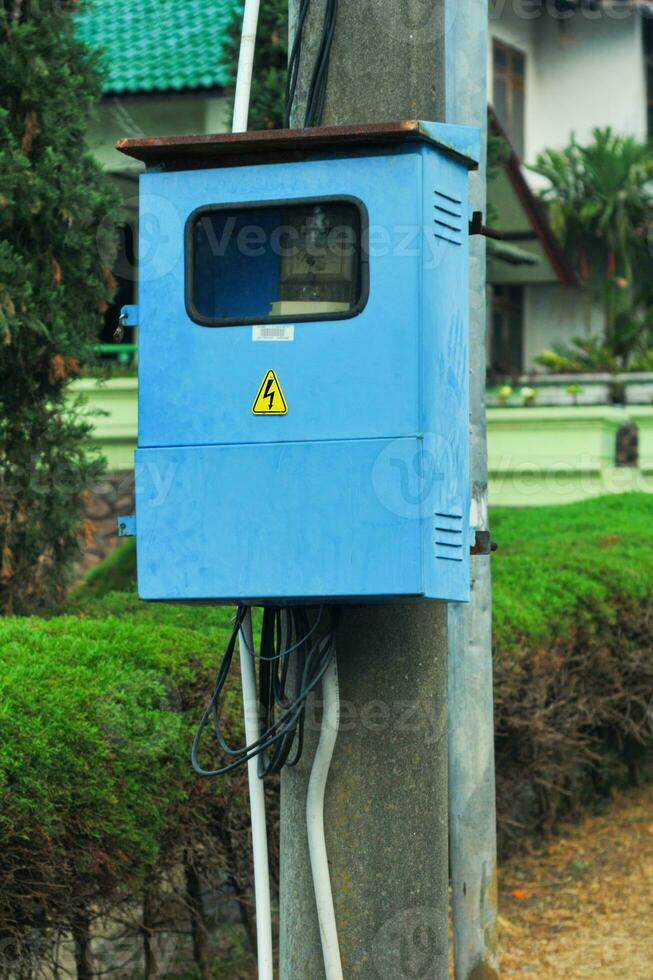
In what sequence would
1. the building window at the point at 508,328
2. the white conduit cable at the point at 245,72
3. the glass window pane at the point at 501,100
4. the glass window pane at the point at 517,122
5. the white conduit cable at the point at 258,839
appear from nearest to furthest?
the white conduit cable at the point at 258,839 < the white conduit cable at the point at 245,72 < the glass window pane at the point at 501,100 < the glass window pane at the point at 517,122 < the building window at the point at 508,328

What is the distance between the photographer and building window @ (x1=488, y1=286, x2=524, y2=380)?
81.3 ft

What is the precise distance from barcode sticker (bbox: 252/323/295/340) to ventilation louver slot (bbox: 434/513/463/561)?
0.49m

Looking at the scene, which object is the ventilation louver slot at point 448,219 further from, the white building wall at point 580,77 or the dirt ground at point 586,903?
the white building wall at point 580,77

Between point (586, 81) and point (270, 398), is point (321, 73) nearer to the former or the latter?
point (270, 398)

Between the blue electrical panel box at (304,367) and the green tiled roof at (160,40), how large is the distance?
13.1m

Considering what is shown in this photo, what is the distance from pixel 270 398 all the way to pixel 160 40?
15.9 meters

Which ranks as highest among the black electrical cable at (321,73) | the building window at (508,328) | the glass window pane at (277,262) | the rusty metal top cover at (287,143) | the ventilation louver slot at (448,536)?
the building window at (508,328)

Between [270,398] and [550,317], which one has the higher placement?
[550,317]

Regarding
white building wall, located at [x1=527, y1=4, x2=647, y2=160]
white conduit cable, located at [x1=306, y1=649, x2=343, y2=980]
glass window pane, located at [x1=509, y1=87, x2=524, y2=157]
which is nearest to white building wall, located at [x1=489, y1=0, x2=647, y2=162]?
white building wall, located at [x1=527, y1=4, x2=647, y2=160]

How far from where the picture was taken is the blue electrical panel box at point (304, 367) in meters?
2.98

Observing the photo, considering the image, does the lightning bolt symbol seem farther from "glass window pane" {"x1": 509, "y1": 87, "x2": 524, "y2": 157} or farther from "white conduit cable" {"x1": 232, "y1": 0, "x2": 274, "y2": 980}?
"glass window pane" {"x1": 509, "y1": 87, "x2": 524, "y2": 157}

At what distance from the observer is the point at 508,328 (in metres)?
25.3

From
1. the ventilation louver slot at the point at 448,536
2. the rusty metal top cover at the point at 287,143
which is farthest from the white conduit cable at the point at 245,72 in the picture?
the ventilation louver slot at the point at 448,536

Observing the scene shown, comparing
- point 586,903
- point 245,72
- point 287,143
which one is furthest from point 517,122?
point 287,143
